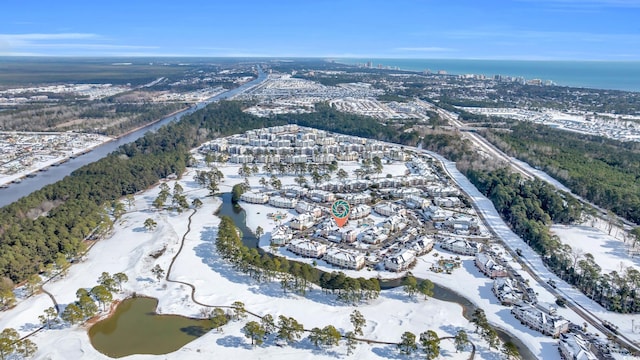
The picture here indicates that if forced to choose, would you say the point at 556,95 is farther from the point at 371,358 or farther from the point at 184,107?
the point at 371,358

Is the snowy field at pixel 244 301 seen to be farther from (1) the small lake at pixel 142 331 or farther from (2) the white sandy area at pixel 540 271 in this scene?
(1) the small lake at pixel 142 331

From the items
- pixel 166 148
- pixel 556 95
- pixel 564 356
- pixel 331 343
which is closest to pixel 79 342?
pixel 331 343

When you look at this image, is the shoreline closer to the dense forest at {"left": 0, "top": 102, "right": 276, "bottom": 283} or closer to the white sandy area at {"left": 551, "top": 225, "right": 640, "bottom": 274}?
the dense forest at {"left": 0, "top": 102, "right": 276, "bottom": 283}

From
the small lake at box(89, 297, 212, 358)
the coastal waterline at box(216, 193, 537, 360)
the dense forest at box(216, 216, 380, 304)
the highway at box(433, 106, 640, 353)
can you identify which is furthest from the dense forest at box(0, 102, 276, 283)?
the highway at box(433, 106, 640, 353)

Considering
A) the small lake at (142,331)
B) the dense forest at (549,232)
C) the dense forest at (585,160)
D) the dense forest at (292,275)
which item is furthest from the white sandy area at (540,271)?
the small lake at (142,331)

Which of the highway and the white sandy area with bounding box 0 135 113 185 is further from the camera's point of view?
the white sandy area with bounding box 0 135 113 185
